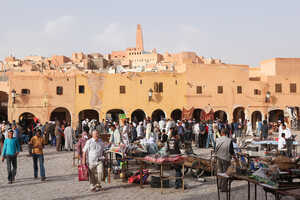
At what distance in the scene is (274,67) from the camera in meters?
29.9

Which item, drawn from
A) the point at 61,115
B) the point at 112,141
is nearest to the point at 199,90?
the point at 61,115

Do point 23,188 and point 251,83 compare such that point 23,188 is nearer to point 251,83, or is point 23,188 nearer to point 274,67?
point 251,83

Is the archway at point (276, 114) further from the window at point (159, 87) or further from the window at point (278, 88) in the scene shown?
the window at point (159, 87)

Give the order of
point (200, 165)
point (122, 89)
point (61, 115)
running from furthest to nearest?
point (61, 115), point (122, 89), point (200, 165)

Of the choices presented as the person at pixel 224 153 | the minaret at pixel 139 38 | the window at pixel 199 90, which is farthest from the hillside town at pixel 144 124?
Result: the minaret at pixel 139 38

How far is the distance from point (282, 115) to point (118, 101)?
17232 mm

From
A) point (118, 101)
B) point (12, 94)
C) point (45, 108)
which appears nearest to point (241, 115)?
point (118, 101)

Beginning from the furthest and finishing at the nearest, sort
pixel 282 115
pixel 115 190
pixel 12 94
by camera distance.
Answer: pixel 282 115, pixel 12 94, pixel 115 190

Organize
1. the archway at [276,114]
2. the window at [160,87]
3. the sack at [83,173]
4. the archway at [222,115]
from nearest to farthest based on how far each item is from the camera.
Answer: the sack at [83,173], the window at [160,87], the archway at [222,115], the archway at [276,114]

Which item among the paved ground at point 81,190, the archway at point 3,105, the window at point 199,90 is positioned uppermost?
the window at point 199,90

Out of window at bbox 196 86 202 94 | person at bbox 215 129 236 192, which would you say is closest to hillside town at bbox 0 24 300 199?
person at bbox 215 129 236 192

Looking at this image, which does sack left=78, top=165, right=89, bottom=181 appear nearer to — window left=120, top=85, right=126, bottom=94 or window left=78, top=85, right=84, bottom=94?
window left=78, top=85, right=84, bottom=94

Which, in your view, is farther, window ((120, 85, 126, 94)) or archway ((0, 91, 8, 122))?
archway ((0, 91, 8, 122))

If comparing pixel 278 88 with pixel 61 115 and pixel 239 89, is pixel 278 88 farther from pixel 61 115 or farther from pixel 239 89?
pixel 61 115
